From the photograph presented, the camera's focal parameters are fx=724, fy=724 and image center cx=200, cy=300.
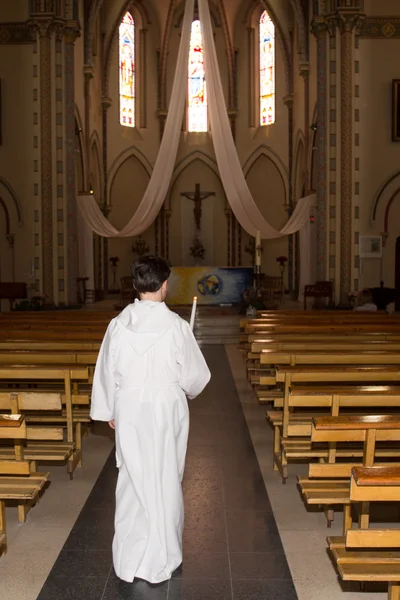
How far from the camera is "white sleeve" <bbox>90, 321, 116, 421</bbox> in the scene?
3730 millimetres

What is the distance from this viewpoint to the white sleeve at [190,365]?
370cm

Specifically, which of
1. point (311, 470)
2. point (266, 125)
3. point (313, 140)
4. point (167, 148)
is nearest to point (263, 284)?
point (313, 140)

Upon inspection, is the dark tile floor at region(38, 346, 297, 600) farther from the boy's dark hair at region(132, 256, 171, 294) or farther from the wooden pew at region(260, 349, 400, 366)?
the boy's dark hair at region(132, 256, 171, 294)

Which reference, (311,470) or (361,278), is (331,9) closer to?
(361,278)

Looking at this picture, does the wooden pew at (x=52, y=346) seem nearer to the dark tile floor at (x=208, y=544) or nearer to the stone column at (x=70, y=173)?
the dark tile floor at (x=208, y=544)

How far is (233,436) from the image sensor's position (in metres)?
6.57

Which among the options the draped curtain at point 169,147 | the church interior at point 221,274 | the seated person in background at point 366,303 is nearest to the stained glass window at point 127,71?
the church interior at point 221,274

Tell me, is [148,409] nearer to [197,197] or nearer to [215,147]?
[215,147]

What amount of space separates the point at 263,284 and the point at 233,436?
13.4m

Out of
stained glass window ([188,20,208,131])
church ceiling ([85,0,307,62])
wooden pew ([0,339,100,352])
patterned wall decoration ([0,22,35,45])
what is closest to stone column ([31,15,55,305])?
patterned wall decoration ([0,22,35,45])

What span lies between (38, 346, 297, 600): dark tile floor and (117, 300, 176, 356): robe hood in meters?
1.17

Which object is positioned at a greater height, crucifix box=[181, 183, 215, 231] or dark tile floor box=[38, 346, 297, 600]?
crucifix box=[181, 183, 215, 231]

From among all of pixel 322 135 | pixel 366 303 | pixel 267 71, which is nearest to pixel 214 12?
pixel 267 71

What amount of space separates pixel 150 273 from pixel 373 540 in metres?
1.64
